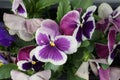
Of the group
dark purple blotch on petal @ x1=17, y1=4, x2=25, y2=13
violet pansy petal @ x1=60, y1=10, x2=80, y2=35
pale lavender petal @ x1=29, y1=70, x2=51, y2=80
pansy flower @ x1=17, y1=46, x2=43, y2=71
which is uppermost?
dark purple blotch on petal @ x1=17, y1=4, x2=25, y2=13

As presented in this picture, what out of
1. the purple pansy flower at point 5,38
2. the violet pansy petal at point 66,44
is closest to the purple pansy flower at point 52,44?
the violet pansy petal at point 66,44

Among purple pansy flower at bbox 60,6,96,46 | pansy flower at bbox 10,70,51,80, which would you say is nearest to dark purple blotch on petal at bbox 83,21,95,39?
purple pansy flower at bbox 60,6,96,46

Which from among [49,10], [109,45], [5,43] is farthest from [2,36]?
[109,45]

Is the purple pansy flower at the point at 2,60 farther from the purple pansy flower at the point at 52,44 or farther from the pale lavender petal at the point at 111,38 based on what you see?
the pale lavender petal at the point at 111,38

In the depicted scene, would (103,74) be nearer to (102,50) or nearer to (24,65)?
(102,50)

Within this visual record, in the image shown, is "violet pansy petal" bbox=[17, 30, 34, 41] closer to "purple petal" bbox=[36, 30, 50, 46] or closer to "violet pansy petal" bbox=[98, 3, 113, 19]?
"purple petal" bbox=[36, 30, 50, 46]

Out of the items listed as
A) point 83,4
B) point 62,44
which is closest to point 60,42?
point 62,44

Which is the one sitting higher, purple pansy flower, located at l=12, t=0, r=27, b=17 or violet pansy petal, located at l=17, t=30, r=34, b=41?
purple pansy flower, located at l=12, t=0, r=27, b=17

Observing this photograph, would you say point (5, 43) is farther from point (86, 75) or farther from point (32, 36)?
point (86, 75)
